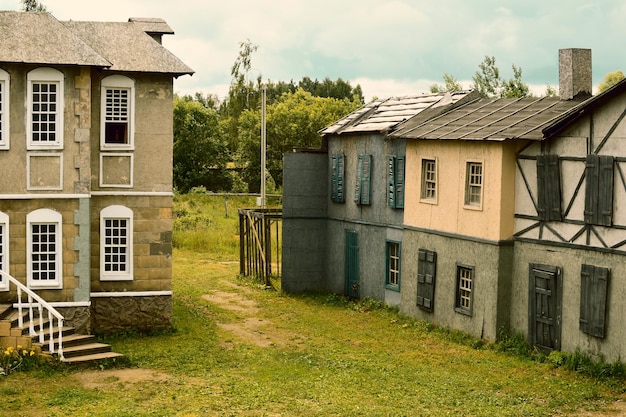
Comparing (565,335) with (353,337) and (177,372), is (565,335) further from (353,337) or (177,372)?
(177,372)

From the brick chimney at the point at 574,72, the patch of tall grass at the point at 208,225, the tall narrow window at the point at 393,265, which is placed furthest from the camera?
the patch of tall grass at the point at 208,225

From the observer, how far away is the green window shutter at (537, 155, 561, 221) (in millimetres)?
23156

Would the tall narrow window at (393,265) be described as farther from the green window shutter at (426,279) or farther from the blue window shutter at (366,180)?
the blue window shutter at (366,180)

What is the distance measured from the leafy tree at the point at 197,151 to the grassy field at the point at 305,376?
3880 cm


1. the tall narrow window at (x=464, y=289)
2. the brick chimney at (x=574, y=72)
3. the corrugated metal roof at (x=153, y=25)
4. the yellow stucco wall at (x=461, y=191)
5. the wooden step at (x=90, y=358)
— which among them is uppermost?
the corrugated metal roof at (x=153, y=25)

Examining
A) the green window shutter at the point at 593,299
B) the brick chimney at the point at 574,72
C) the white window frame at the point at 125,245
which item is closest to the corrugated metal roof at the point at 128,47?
the white window frame at the point at 125,245

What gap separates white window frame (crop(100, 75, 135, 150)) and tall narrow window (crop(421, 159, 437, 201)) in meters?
8.52

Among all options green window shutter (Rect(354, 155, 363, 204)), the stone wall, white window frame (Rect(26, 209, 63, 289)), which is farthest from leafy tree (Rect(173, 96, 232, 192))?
white window frame (Rect(26, 209, 63, 289))

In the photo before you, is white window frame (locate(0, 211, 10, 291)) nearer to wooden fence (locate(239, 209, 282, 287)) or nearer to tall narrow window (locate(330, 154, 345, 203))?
wooden fence (locate(239, 209, 282, 287))

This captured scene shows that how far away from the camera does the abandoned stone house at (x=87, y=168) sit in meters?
23.7

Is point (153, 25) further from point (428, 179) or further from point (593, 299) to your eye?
point (593, 299)

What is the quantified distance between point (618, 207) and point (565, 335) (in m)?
3.46

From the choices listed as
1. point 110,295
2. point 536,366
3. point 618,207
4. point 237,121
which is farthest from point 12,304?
point 237,121

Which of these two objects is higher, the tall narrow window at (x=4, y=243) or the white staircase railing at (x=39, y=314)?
the tall narrow window at (x=4, y=243)
